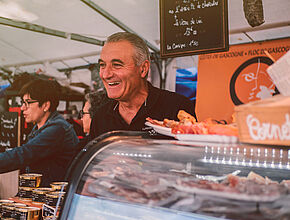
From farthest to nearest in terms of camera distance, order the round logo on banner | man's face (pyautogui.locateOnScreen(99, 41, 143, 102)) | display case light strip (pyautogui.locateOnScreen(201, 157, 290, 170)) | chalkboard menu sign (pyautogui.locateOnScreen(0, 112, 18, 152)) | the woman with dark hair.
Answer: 1. chalkboard menu sign (pyautogui.locateOnScreen(0, 112, 18, 152))
2. the round logo on banner
3. the woman with dark hair
4. man's face (pyautogui.locateOnScreen(99, 41, 143, 102))
5. display case light strip (pyautogui.locateOnScreen(201, 157, 290, 170))

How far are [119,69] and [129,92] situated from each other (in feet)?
0.61

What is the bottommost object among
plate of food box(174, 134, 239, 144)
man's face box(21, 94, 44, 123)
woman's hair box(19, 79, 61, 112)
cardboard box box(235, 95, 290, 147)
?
plate of food box(174, 134, 239, 144)

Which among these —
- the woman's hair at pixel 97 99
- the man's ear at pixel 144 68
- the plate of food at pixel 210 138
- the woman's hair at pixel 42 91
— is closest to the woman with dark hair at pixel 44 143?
the woman's hair at pixel 42 91

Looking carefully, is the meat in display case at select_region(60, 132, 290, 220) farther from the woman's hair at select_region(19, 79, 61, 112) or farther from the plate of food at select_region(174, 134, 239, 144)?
the woman's hair at select_region(19, 79, 61, 112)

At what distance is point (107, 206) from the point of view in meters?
1.45

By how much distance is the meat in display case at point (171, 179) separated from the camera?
120cm

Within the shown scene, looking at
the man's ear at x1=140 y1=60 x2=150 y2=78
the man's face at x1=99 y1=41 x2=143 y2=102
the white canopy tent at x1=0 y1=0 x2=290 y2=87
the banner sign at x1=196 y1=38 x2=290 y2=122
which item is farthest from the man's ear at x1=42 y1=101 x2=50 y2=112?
the banner sign at x1=196 y1=38 x2=290 y2=122

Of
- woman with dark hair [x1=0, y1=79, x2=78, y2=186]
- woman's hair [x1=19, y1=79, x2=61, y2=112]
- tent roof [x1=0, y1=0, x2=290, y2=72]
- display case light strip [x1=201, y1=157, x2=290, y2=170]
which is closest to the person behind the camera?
display case light strip [x1=201, y1=157, x2=290, y2=170]

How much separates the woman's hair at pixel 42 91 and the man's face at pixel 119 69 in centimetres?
126

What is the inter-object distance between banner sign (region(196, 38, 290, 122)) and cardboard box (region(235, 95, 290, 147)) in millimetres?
3376

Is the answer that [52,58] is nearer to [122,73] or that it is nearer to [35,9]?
[35,9]

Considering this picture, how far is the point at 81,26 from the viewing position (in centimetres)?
526

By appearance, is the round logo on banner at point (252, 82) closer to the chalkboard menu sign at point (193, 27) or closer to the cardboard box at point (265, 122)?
the chalkboard menu sign at point (193, 27)

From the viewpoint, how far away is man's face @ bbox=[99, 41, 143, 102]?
2275mm
